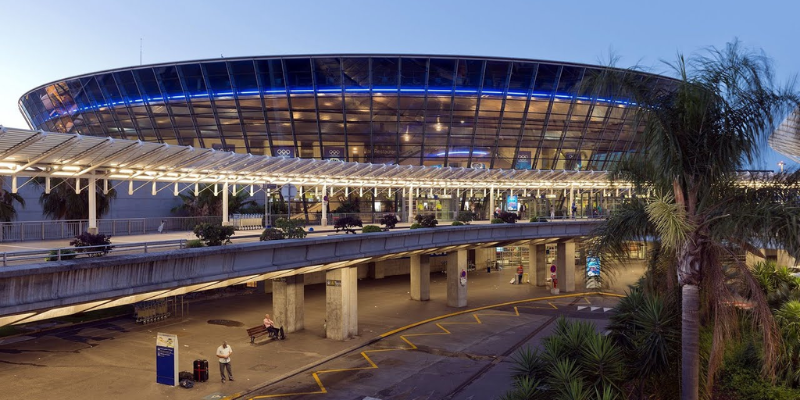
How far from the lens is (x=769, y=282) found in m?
18.0

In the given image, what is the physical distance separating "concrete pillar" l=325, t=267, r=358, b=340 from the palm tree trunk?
2012cm

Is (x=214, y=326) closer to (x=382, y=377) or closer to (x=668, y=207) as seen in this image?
(x=382, y=377)

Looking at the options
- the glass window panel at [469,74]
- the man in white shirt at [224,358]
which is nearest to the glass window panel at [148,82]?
the glass window panel at [469,74]

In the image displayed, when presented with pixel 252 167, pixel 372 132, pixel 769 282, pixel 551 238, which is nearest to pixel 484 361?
pixel 769 282

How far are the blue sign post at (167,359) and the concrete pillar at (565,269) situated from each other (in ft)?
122

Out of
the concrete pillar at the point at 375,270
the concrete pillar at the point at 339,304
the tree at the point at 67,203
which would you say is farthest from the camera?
the concrete pillar at the point at 375,270

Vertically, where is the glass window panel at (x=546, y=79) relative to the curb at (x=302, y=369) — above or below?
above

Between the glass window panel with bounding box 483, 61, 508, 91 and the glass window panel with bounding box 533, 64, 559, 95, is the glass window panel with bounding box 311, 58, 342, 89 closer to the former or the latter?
the glass window panel with bounding box 483, 61, 508, 91

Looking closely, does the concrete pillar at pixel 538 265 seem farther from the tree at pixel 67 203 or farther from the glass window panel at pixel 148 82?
the glass window panel at pixel 148 82

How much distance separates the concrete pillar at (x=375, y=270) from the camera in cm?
5600

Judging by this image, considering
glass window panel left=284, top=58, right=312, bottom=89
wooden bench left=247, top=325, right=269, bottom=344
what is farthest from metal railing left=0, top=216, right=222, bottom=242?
glass window panel left=284, top=58, right=312, bottom=89

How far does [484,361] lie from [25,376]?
19.1 meters

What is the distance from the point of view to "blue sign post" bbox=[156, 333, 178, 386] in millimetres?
20875

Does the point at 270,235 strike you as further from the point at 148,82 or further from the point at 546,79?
the point at 546,79
